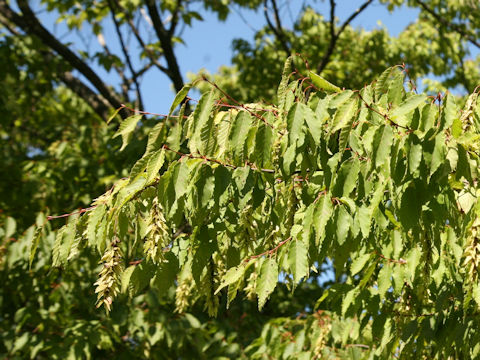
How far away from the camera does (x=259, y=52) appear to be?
895cm

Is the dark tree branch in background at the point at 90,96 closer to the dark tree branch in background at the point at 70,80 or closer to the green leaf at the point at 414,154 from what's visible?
the dark tree branch in background at the point at 70,80

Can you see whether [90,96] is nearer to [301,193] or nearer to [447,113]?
[301,193]

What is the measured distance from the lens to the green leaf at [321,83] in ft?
6.15

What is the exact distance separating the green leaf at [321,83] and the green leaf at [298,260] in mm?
531

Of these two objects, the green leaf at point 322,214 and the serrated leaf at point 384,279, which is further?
the serrated leaf at point 384,279

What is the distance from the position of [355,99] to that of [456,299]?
1057mm

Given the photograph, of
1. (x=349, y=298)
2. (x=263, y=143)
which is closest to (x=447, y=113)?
(x=263, y=143)

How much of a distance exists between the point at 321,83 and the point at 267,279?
2.16 feet

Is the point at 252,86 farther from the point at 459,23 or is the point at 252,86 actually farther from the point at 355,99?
the point at 355,99

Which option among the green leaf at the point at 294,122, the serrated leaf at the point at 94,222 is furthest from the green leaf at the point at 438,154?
the serrated leaf at the point at 94,222

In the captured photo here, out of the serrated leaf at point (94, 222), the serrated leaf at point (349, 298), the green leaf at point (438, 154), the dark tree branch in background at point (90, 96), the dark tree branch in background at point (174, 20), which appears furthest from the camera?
the dark tree branch in background at point (90, 96)

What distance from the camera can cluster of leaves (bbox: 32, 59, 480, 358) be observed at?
1630 mm

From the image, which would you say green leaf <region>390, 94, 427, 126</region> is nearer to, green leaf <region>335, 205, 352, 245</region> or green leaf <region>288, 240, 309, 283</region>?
green leaf <region>335, 205, 352, 245</region>

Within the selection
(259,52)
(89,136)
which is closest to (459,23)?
(259,52)
